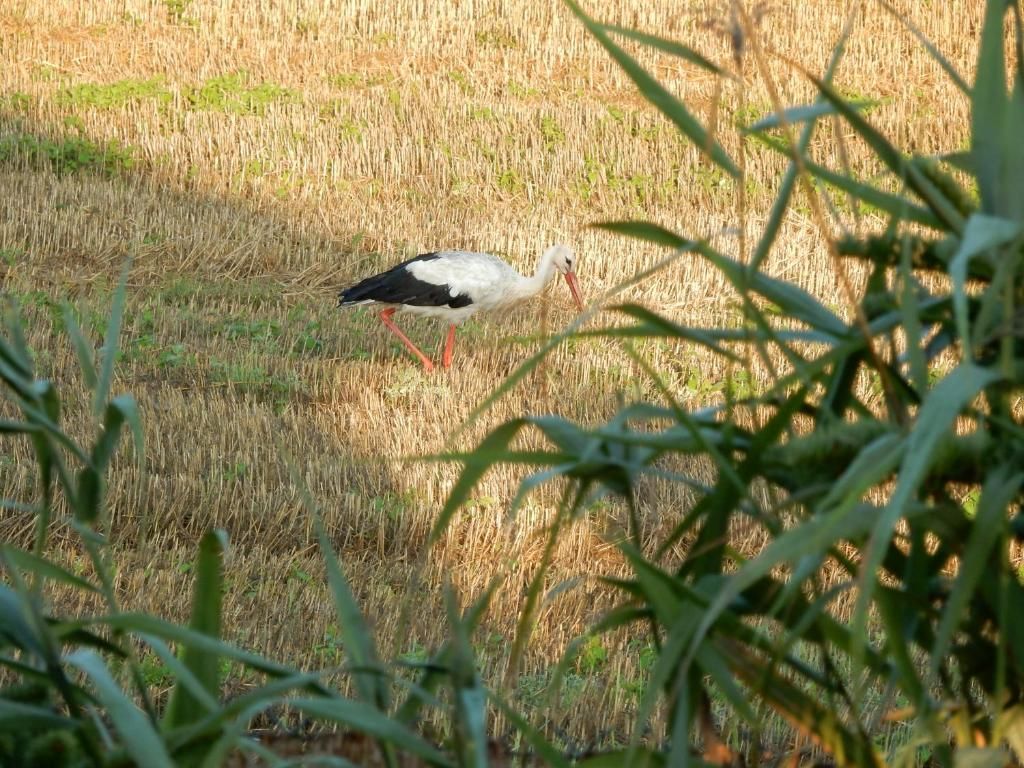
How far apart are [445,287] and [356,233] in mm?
2309

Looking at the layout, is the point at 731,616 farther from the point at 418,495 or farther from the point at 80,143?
the point at 80,143

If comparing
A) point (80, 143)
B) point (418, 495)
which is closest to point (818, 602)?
point (418, 495)

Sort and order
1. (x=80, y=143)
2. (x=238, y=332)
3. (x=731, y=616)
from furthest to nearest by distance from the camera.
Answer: (x=80, y=143) < (x=238, y=332) < (x=731, y=616)

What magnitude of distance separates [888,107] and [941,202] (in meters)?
12.8

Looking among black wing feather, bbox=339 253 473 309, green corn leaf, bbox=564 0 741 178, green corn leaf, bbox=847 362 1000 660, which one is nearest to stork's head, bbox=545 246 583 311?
black wing feather, bbox=339 253 473 309

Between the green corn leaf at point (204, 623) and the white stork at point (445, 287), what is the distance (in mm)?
6456

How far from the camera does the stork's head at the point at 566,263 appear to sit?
357 inches

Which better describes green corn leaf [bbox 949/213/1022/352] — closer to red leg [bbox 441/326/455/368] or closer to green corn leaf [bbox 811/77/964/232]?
green corn leaf [bbox 811/77/964/232]

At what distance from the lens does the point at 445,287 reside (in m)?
8.48

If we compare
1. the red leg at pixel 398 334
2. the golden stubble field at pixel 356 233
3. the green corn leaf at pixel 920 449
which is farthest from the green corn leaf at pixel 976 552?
the red leg at pixel 398 334

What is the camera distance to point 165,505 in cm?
539

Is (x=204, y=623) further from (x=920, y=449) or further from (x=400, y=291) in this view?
(x=400, y=291)

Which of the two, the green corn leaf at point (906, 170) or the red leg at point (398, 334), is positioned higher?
the green corn leaf at point (906, 170)

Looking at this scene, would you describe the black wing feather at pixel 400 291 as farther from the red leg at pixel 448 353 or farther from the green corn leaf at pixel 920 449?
the green corn leaf at pixel 920 449
